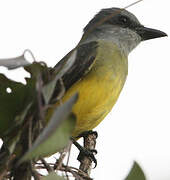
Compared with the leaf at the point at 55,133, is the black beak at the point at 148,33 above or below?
below

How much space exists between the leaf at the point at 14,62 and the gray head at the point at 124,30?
10.0 feet

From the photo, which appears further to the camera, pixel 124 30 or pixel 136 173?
pixel 124 30

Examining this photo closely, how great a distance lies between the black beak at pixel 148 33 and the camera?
531 cm

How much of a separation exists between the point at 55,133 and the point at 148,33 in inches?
142

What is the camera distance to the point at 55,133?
6.34 ft

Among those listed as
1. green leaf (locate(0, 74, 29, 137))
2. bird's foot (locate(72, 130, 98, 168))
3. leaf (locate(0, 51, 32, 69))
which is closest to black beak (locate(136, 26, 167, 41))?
bird's foot (locate(72, 130, 98, 168))

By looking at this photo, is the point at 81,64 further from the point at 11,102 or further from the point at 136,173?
the point at 136,173

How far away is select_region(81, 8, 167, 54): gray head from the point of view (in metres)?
5.26

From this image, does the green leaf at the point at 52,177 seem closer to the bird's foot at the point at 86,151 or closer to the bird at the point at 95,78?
the bird at the point at 95,78

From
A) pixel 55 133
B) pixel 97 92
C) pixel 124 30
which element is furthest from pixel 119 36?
pixel 55 133

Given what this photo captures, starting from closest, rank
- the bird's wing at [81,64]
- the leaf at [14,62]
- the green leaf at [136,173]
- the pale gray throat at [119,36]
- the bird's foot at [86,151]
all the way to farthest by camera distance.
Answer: the leaf at [14,62]
the green leaf at [136,173]
the bird's wing at [81,64]
the bird's foot at [86,151]
the pale gray throat at [119,36]

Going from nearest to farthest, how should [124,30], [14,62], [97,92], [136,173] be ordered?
[14,62] < [136,173] < [97,92] < [124,30]

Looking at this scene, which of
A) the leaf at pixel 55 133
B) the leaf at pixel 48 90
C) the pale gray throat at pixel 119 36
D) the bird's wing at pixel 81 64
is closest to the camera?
the leaf at pixel 55 133

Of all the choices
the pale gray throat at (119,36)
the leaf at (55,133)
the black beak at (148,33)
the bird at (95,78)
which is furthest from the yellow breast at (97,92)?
the leaf at (55,133)
